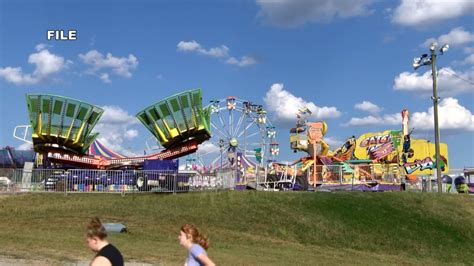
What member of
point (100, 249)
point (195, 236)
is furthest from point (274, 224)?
Result: point (100, 249)

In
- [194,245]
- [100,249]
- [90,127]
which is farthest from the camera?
[90,127]

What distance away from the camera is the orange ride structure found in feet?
97.1

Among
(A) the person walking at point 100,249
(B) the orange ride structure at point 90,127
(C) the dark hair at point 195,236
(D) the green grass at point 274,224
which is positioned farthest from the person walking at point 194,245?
(B) the orange ride structure at point 90,127

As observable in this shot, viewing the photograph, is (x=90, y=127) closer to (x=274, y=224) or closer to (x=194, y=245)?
(x=274, y=224)

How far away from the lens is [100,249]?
5113 millimetres

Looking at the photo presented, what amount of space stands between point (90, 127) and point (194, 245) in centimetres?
2605

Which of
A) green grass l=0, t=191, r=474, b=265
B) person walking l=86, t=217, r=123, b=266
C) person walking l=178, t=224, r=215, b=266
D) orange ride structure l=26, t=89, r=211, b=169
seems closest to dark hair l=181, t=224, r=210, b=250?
person walking l=178, t=224, r=215, b=266

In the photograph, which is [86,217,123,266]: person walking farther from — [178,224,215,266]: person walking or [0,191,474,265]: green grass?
[0,191,474,265]: green grass

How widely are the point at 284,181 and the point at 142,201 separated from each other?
11.6 m

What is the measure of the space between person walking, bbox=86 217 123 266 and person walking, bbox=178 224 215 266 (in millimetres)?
Answer: 1079

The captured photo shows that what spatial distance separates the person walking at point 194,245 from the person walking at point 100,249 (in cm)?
108

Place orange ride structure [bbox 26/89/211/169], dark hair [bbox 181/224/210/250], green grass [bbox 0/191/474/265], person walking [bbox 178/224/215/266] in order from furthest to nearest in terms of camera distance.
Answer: orange ride structure [bbox 26/89/211/169]
green grass [bbox 0/191/474/265]
dark hair [bbox 181/224/210/250]
person walking [bbox 178/224/215/266]

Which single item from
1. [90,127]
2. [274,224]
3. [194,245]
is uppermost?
[90,127]

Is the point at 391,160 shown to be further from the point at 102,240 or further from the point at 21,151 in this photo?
the point at 102,240
